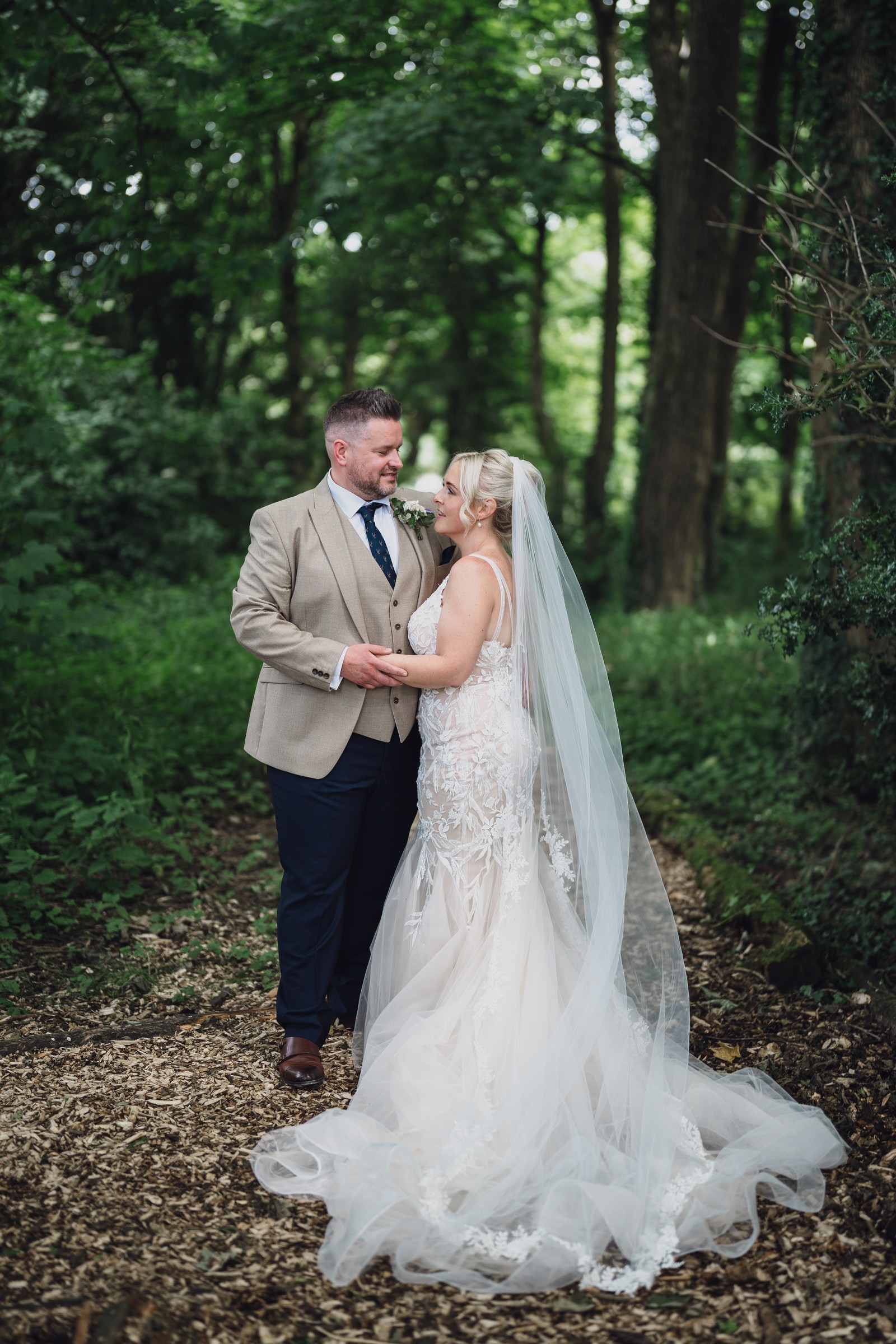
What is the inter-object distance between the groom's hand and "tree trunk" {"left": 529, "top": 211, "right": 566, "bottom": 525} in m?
15.3

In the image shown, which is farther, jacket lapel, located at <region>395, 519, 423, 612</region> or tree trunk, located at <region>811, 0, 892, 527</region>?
tree trunk, located at <region>811, 0, 892, 527</region>

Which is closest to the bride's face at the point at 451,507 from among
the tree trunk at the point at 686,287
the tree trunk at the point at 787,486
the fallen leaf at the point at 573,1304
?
the fallen leaf at the point at 573,1304

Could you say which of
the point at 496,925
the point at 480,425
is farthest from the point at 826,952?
the point at 480,425

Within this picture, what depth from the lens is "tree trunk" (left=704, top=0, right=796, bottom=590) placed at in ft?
42.4

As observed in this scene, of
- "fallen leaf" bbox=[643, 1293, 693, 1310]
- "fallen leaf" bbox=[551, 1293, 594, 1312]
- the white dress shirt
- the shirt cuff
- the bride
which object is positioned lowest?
"fallen leaf" bbox=[551, 1293, 594, 1312]

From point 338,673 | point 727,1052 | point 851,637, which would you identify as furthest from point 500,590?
point 851,637

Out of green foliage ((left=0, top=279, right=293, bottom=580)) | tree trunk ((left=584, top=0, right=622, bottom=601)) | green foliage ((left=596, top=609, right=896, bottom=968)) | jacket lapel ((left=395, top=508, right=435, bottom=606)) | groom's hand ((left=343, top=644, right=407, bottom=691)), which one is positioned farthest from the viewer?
tree trunk ((left=584, top=0, right=622, bottom=601))

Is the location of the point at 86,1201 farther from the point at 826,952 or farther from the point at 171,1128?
the point at 826,952

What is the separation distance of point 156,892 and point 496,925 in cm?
259

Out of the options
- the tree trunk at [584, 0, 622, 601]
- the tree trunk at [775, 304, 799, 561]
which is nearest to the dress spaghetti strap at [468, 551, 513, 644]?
the tree trunk at [584, 0, 622, 601]

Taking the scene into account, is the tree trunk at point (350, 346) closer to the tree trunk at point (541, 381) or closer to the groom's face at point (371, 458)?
the tree trunk at point (541, 381)

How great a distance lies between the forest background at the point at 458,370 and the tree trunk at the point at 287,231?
89 mm

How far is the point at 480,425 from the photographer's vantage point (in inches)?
857

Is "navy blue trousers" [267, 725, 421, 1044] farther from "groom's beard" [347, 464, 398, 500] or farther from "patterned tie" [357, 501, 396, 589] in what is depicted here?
"groom's beard" [347, 464, 398, 500]
